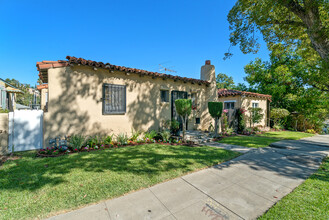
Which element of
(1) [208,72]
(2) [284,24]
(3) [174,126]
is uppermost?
(2) [284,24]

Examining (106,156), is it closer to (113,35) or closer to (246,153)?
(246,153)

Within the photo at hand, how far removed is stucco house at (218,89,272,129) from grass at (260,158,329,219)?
8.56 m

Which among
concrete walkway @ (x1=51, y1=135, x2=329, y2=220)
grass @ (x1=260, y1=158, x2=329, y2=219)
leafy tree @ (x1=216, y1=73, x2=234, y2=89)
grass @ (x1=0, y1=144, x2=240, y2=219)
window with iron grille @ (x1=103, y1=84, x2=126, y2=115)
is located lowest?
concrete walkway @ (x1=51, y1=135, x2=329, y2=220)

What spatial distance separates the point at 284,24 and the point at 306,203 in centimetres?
839

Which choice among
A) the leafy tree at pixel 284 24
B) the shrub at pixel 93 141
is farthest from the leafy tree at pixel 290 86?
the shrub at pixel 93 141

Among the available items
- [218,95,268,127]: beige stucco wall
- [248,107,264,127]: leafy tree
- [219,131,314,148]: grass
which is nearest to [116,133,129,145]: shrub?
[219,131,314,148]: grass

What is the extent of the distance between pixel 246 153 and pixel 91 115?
686 centimetres

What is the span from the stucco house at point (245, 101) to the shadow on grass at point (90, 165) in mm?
8155

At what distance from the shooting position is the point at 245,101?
1312 centimetres

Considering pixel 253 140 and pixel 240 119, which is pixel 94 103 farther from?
pixel 240 119

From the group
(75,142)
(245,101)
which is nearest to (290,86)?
(245,101)

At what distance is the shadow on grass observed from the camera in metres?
3.33

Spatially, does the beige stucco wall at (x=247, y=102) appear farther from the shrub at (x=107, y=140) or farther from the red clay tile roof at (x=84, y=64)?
the shrub at (x=107, y=140)

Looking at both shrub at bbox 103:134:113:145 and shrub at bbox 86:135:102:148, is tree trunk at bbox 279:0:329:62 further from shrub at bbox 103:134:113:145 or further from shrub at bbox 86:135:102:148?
shrub at bbox 86:135:102:148
